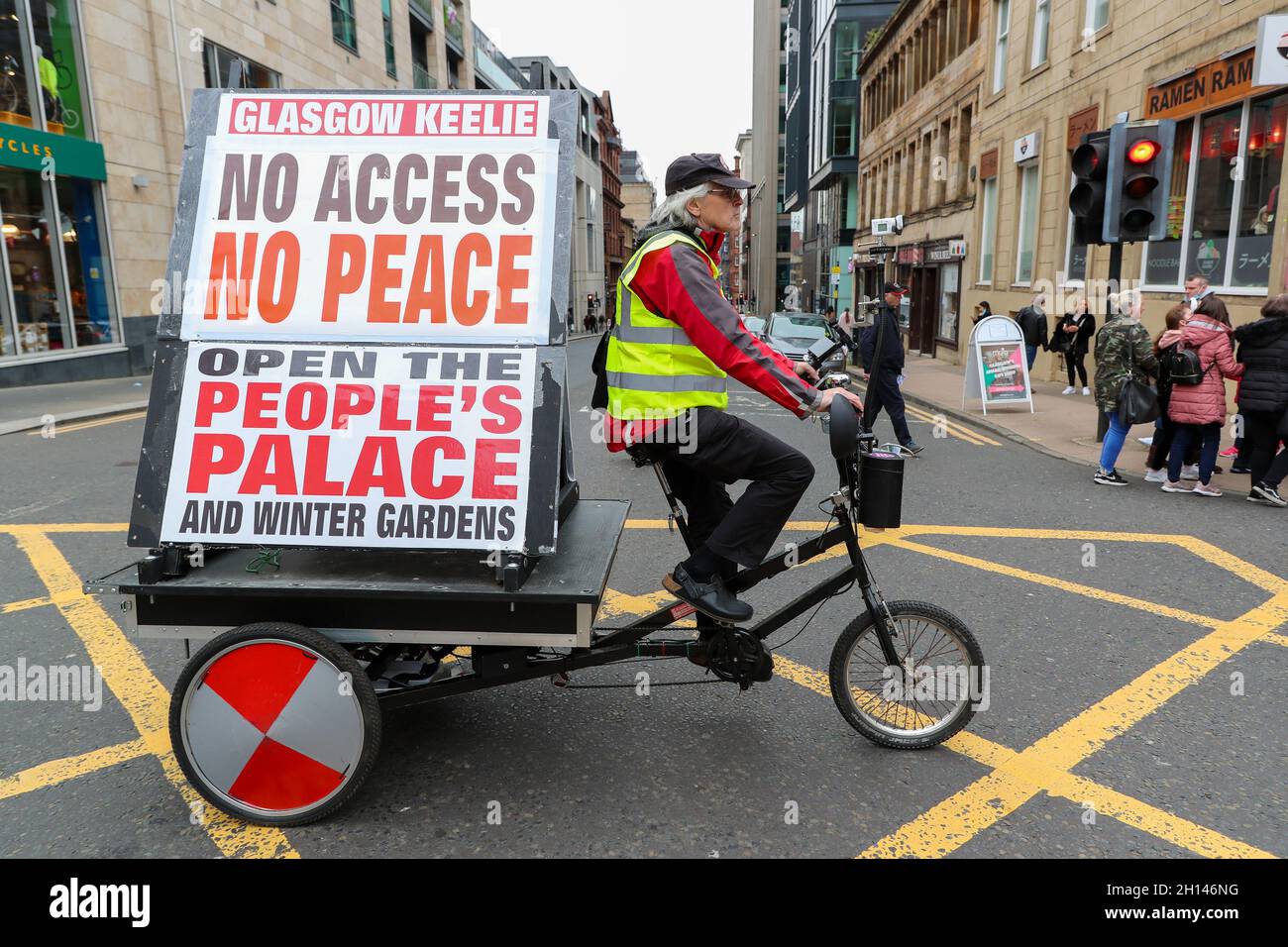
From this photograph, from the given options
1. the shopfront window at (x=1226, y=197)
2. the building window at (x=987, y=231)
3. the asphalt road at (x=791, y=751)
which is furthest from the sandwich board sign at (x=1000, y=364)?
the building window at (x=987, y=231)

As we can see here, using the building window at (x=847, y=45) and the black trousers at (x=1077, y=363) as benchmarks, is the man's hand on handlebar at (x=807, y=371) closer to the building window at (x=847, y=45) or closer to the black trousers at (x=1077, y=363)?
the black trousers at (x=1077, y=363)

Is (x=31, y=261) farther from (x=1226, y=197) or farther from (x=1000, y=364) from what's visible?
(x=1226, y=197)

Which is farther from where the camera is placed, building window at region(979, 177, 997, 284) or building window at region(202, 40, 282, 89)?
building window at region(979, 177, 997, 284)

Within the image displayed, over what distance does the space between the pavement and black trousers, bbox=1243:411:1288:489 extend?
54 cm

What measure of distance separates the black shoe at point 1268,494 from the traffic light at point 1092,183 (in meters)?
3.45

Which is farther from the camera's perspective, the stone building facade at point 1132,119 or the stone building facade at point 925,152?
the stone building facade at point 925,152

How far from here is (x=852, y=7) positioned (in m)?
42.9

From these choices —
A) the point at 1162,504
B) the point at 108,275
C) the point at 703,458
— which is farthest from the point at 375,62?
the point at 703,458

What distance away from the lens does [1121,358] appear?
8312 mm

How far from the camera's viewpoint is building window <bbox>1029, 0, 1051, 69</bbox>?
1828 centimetres

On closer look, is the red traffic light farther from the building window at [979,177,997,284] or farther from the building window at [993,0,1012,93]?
the building window at [993,0,1012,93]

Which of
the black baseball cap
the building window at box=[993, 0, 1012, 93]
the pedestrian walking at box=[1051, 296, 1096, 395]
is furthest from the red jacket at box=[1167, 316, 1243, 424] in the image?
the building window at box=[993, 0, 1012, 93]

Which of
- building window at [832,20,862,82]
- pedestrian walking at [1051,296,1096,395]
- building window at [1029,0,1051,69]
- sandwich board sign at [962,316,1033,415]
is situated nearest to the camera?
sandwich board sign at [962,316,1033,415]

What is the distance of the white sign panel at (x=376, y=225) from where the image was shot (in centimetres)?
298
